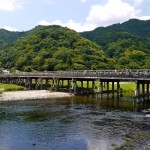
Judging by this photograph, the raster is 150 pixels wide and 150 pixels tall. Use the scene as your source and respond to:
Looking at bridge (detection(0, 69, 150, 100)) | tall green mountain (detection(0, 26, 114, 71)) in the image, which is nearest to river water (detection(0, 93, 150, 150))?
bridge (detection(0, 69, 150, 100))

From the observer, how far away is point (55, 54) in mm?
145125

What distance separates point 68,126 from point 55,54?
4380 inches

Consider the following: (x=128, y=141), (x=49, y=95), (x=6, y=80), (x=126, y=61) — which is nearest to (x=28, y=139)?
(x=128, y=141)

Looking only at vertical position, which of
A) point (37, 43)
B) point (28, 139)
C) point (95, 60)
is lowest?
point (28, 139)

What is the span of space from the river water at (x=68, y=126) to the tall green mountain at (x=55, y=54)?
85.1 m

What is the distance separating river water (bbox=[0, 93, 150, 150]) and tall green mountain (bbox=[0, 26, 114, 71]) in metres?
85.1

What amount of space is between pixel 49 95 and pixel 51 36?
376 ft

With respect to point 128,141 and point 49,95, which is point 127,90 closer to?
point 49,95

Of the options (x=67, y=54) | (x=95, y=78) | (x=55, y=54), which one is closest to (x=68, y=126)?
(x=95, y=78)

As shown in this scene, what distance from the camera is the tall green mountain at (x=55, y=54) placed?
454 ft

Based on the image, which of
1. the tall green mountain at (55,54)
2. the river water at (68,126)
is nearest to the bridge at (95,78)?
the river water at (68,126)

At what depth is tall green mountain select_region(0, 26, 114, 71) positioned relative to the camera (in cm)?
13838

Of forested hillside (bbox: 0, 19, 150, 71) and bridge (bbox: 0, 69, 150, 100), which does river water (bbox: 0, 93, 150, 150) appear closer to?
bridge (bbox: 0, 69, 150, 100)

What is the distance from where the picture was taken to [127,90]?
8456 cm
